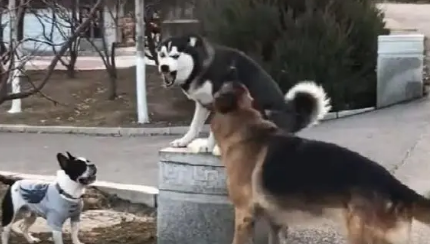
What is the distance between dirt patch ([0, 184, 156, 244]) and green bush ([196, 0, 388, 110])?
6823mm

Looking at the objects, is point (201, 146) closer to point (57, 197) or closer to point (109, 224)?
point (57, 197)

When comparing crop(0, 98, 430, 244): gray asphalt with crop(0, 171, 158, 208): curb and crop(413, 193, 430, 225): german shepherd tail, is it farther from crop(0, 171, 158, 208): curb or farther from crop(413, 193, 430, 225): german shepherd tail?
crop(413, 193, 430, 225): german shepherd tail

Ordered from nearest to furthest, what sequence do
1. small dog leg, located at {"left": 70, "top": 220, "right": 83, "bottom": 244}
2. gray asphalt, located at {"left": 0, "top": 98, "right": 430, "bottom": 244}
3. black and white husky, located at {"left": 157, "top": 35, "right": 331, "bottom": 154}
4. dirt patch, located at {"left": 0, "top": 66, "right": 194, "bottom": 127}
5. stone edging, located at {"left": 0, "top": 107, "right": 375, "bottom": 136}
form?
black and white husky, located at {"left": 157, "top": 35, "right": 331, "bottom": 154} < small dog leg, located at {"left": 70, "top": 220, "right": 83, "bottom": 244} < gray asphalt, located at {"left": 0, "top": 98, "right": 430, "bottom": 244} < stone edging, located at {"left": 0, "top": 107, "right": 375, "bottom": 136} < dirt patch, located at {"left": 0, "top": 66, "right": 194, "bottom": 127}

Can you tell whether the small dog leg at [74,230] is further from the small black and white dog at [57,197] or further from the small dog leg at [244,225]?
the small dog leg at [244,225]

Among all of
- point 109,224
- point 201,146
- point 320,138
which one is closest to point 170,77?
point 201,146

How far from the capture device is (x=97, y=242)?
6992 mm

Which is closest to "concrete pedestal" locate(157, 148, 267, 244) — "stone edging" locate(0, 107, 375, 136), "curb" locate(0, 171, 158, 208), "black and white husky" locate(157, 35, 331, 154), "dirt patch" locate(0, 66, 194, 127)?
"black and white husky" locate(157, 35, 331, 154)

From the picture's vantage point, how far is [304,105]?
6121mm

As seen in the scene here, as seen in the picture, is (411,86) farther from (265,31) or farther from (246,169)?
(246,169)

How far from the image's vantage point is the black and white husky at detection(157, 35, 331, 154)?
598cm

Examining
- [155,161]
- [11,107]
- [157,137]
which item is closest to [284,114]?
[155,161]

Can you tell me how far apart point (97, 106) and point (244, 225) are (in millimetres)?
13087

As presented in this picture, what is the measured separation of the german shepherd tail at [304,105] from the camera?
19.8 ft

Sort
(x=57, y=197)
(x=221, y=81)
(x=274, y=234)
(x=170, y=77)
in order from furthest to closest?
1. (x=57, y=197)
2. (x=170, y=77)
3. (x=221, y=81)
4. (x=274, y=234)
